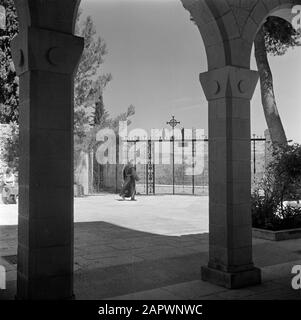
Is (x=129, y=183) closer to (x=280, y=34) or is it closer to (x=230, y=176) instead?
(x=280, y=34)

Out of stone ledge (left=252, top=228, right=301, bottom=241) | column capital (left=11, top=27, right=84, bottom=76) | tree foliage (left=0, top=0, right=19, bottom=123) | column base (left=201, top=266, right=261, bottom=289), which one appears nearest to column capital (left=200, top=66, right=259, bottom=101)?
column capital (left=11, top=27, right=84, bottom=76)

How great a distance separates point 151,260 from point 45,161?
313 cm

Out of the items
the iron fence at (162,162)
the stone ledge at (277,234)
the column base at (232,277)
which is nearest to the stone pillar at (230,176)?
the column base at (232,277)

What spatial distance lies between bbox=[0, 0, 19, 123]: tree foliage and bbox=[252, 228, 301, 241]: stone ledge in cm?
1223

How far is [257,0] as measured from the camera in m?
4.86

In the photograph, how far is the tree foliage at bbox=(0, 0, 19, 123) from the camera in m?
16.1

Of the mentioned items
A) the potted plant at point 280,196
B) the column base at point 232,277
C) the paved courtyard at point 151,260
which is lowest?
the paved courtyard at point 151,260

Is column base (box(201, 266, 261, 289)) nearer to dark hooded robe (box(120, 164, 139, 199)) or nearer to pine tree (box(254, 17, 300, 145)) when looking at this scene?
pine tree (box(254, 17, 300, 145))

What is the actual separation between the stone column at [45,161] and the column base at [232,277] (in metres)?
1.91

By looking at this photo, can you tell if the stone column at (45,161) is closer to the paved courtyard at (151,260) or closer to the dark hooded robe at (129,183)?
the paved courtyard at (151,260)

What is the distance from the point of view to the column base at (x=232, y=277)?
4.56 metres

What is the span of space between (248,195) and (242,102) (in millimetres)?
1146
